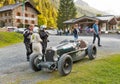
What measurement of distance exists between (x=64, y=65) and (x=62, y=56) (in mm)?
369

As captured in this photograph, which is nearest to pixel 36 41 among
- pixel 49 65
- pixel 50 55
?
pixel 50 55

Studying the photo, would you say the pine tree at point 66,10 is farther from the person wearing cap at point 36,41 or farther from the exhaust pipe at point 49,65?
the exhaust pipe at point 49,65

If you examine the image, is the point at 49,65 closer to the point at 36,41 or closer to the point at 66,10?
the point at 36,41

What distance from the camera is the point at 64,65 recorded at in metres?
10.2

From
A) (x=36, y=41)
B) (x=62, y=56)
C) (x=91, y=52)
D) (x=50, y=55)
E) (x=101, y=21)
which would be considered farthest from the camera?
(x=101, y=21)

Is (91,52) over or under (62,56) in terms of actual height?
under

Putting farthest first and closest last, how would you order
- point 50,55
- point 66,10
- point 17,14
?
1. point 66,10
2. point 17,14
3. point 50,55

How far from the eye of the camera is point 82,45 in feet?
43.0

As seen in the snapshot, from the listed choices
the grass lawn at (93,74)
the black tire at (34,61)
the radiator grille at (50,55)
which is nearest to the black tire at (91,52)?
the grass lawn at (93,74)

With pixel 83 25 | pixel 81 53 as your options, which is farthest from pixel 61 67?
pixel 83 25

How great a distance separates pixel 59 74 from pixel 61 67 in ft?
1.84

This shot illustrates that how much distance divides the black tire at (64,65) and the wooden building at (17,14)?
59.3 metres

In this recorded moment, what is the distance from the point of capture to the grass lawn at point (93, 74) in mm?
9508

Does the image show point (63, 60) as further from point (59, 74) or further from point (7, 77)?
point (7, 77)
